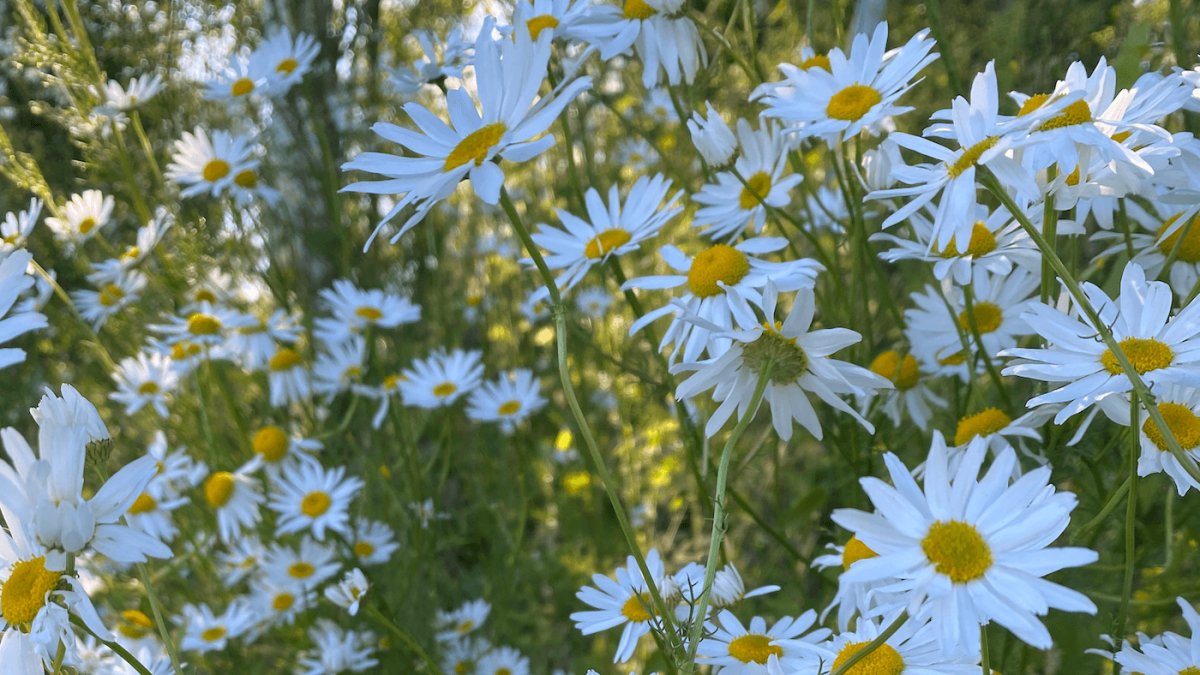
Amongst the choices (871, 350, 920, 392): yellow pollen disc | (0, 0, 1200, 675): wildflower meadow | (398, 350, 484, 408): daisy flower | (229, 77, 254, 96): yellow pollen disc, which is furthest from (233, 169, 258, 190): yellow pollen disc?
(871, 350, 920, 392): yellow pollen disc

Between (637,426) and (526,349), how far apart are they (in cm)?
44

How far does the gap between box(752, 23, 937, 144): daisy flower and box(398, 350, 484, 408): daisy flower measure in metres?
0.90

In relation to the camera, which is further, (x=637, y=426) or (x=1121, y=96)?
(x=637, y=426)

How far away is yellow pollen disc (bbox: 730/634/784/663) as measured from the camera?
67 cm

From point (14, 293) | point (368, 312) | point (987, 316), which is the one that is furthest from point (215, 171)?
point (987, 316)

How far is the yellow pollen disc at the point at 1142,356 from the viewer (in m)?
0.61

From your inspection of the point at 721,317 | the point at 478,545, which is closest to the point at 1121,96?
the point at 721,317

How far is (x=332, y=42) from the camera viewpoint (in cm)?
242

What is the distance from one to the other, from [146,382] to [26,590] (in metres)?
1.32

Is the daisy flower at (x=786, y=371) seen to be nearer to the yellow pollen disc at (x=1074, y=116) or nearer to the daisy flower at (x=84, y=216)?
the yellow pollen disc at (x=1074, y=116)

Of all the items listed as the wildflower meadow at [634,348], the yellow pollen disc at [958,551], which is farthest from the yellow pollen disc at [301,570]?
the yellow pollen disc at [958,551]

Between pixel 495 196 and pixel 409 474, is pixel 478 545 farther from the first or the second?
pixel 495 196

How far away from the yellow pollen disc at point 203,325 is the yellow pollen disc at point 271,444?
0.68 ft

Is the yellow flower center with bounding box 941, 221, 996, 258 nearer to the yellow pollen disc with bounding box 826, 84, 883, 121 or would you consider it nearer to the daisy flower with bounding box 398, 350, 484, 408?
the yellow pollen disc with bounding box 826, 84, 883, 121
